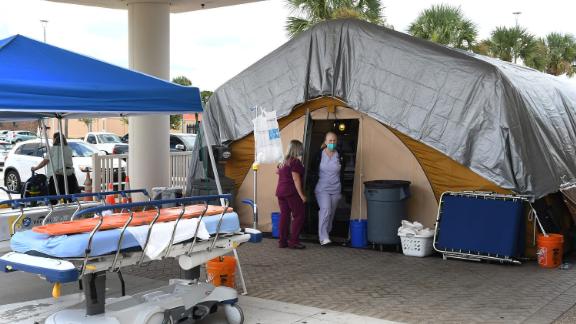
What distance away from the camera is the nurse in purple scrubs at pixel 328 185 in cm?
996

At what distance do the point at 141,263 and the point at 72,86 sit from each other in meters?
1.88

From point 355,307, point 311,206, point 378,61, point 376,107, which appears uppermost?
point 378,61

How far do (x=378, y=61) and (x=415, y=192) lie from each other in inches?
86.2

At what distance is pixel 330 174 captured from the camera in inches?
392

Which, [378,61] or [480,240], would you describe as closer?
[480,240]

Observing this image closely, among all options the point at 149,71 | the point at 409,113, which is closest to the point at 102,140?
the point at 149,71

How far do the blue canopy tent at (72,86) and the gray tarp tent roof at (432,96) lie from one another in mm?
3899

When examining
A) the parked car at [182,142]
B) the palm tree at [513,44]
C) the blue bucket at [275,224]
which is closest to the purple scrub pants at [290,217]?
the blue bucket at [275,224]

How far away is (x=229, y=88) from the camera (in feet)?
37.9

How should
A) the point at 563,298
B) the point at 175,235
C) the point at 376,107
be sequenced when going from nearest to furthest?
the point at 175,235, the point at 563,298, the point at 376,107

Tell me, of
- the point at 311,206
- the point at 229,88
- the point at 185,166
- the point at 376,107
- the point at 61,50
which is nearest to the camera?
the point at 61,50

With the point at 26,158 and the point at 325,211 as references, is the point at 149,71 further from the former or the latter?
the point at 26,158

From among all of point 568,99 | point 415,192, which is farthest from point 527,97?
point 568,99

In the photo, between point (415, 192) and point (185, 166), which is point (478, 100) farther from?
point (185, 166)
